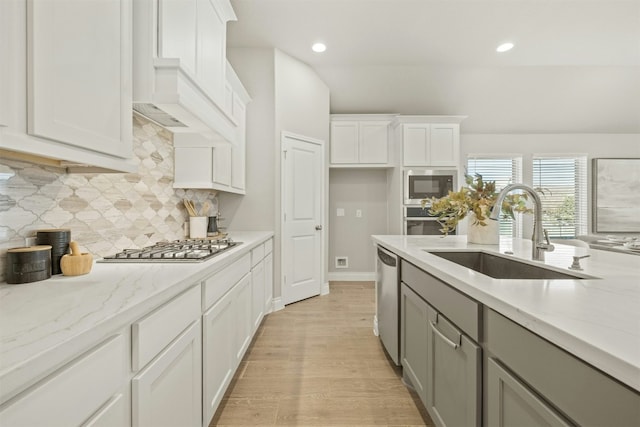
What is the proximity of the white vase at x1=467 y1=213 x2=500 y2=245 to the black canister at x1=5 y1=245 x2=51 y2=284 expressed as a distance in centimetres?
232

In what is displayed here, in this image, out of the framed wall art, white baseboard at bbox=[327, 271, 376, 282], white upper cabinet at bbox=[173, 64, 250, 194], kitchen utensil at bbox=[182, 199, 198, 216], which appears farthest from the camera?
the framed wall art

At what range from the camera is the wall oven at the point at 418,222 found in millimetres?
4578

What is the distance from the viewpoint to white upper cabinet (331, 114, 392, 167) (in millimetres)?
4785

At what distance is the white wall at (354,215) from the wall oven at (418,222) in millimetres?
560

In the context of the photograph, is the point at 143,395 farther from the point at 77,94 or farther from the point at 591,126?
the point at 591,126

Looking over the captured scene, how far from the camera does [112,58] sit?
3.86ft

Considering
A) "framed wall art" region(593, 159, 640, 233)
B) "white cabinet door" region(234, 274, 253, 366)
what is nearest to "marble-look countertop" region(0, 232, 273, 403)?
"white cabinet door" region(234, 274, 253, 366)

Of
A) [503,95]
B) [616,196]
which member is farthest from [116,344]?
[616,196]

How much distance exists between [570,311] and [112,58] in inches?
66.3

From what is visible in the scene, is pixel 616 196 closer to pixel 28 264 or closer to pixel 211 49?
A: pixel 211 49

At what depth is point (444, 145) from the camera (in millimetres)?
4648

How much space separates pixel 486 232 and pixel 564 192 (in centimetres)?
474

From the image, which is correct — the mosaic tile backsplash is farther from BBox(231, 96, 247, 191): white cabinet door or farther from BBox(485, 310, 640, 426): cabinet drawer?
BBox(485, 310, 640, 426): cabinet drawer

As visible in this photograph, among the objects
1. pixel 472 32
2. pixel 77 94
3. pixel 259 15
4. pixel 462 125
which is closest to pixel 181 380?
pixel 77 94
